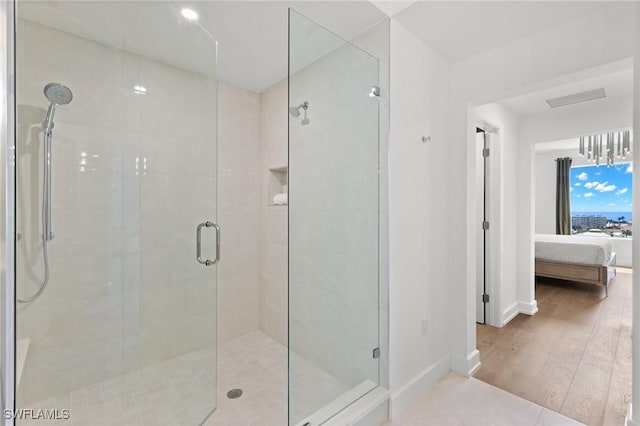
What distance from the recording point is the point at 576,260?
4320 mm

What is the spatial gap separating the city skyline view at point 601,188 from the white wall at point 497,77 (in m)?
6.44

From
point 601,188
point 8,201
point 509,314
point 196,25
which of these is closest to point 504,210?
point 509,314

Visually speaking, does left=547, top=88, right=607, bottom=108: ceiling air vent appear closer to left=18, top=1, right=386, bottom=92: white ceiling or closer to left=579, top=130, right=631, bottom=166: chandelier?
left=579, top=130, right=631, bottom=166: chandelier

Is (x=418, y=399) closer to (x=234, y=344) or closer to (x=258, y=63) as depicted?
(x=234, y=344)

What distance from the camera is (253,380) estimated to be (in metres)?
2.17

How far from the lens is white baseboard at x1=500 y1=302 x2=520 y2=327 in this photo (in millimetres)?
3249

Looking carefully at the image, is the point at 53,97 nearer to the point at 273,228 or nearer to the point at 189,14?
the point at 189,14

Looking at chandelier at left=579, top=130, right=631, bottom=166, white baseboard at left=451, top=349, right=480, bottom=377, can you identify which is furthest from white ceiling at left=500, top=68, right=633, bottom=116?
white baseboard at left=451, top=349, right=480, bottom=377

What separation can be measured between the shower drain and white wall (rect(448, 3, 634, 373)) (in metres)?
1.60

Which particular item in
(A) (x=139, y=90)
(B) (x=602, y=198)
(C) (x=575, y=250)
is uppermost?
(A) (x=139, y=90)

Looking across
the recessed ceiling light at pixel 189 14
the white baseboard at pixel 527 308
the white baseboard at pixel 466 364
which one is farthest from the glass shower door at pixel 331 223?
the white baseboard at pixel 527 308

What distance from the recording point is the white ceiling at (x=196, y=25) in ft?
5.44

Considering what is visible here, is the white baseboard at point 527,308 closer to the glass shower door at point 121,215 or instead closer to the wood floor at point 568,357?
the wood floor at point 568,357

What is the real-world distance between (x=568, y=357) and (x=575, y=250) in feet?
8.31
